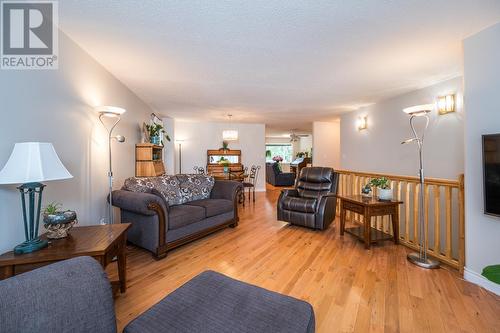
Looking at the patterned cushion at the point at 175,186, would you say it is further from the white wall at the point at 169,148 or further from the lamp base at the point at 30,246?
the white wall at the point at 169,148

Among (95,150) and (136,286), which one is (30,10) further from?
(136,286)

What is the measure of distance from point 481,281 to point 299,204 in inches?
82.4

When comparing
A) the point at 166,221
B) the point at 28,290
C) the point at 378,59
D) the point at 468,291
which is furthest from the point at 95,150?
the point at 468,291

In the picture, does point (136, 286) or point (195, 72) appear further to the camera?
point (195, 72)

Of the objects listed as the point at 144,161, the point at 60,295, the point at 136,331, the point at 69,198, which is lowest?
the point at 136,331

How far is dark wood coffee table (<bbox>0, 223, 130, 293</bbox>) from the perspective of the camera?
1289 mm

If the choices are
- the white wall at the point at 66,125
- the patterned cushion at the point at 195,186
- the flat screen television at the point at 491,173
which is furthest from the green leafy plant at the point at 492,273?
the patterned cushion at the point at 195,186

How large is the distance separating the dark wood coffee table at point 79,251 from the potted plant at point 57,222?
0.05 metres

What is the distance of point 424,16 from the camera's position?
1.82 metres

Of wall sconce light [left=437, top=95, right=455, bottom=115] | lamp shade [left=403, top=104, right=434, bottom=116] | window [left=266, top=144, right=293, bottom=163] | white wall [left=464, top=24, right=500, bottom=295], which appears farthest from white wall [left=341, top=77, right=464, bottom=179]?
window [left=266, top=144, right=293, bottom=163]

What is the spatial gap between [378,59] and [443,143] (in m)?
1.89

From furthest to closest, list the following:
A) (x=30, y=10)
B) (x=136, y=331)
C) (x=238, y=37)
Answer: (x=238, y=37)
(x=30, y=10)
(x=136, y=331)

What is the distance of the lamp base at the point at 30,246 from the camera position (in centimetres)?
136

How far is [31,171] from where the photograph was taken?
4.33ft
